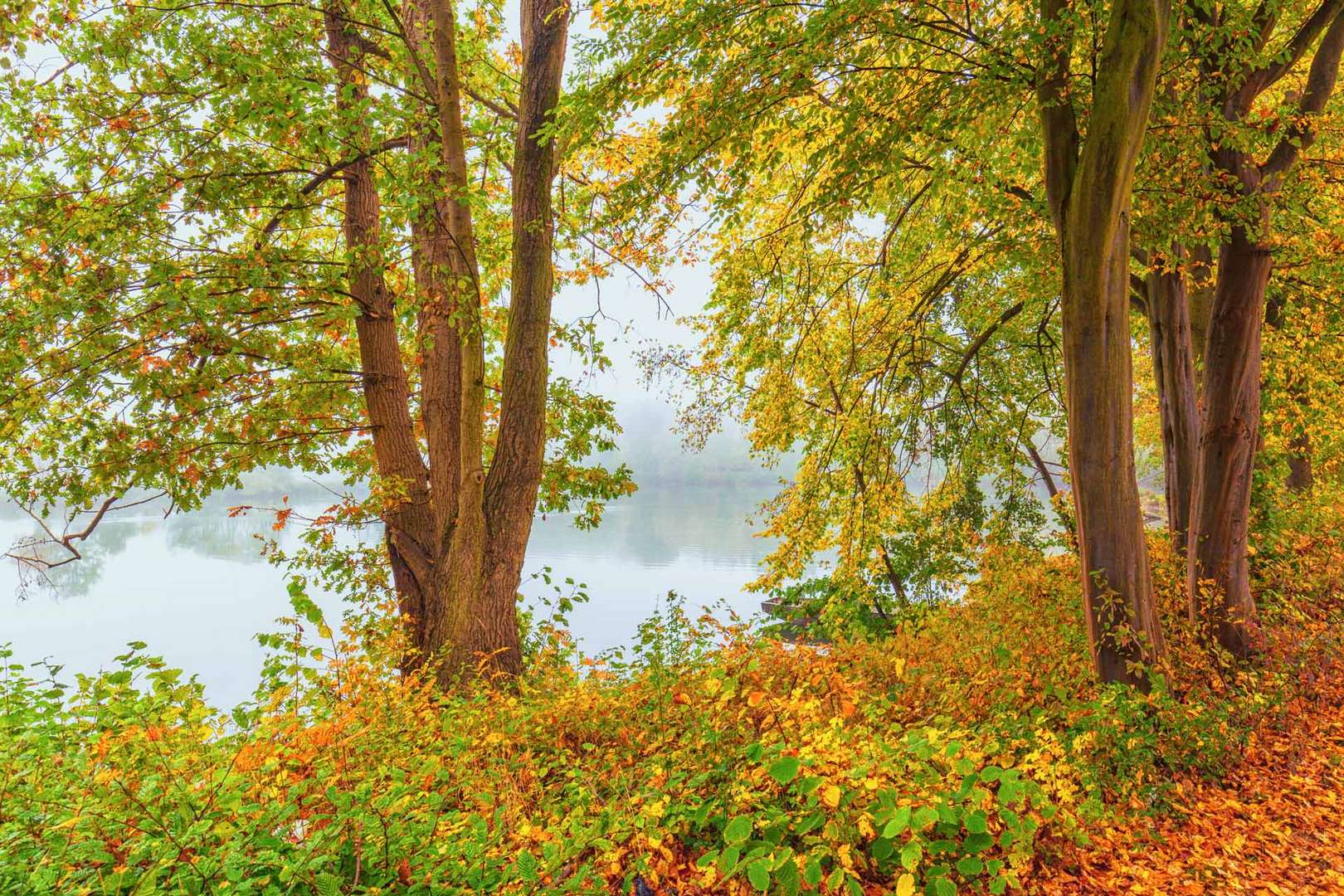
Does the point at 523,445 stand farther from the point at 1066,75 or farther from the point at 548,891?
the point at 1066,75

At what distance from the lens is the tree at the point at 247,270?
532 centimetres

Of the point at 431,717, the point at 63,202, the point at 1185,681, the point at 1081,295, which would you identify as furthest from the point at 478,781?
the point at 63,202

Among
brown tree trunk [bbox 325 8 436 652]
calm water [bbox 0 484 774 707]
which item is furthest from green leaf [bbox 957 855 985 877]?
brown tree trunk [bbox 325 8 436 652]

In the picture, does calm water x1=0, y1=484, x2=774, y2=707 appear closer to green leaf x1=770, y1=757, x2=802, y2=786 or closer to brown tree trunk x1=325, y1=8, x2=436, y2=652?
brown tree trunk x1=325, y1=8, x2=436, y2=652

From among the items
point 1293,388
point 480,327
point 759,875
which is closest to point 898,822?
point 759,875

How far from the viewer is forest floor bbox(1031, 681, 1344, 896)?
319cm

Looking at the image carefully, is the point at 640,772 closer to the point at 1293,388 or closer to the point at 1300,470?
the point at 1293,388

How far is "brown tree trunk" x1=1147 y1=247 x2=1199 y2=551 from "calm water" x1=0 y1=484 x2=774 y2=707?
451 cm

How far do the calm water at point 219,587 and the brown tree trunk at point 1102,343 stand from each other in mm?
3823

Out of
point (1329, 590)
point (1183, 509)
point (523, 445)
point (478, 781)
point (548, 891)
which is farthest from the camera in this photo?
point (1329, 590)

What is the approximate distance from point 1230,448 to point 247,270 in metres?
8.45

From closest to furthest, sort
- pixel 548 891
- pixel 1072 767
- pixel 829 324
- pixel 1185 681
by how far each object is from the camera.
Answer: pixel 548 891 → pixel 1072 767 → pixel 1185 681 → pixel 829 324

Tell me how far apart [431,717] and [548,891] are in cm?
189

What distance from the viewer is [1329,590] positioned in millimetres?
7344
